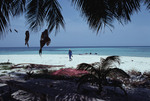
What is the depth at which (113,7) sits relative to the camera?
7.93ft

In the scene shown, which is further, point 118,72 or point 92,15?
point 118,72

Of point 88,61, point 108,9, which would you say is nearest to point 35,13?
point 108,9

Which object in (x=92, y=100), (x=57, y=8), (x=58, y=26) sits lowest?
(x=92, y=100)

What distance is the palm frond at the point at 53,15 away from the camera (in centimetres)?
312

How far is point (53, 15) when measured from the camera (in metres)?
3.21

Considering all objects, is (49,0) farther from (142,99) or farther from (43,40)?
(142,99)

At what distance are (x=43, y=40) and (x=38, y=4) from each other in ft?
6.68

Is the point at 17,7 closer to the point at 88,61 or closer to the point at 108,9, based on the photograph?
the point at 108,9

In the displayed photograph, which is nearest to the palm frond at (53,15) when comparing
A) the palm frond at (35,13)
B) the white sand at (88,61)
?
the palm frond at (35,13)

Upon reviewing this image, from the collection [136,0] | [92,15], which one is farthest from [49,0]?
[136,0]

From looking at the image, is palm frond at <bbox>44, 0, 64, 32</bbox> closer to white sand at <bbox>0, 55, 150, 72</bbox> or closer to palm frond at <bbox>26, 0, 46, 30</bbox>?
palm frond at <bbox>26, 0, 46, 30</bbox>

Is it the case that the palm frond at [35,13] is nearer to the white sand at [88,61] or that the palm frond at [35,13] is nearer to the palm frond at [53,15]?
the palm frond at [53,15]

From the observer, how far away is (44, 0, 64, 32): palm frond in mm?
3121

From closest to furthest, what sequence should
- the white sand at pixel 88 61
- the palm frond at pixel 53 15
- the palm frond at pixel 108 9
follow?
the palm frond at pixel 108 9 < the palm frond at pixel 53 15 < the white sand at pixel 88 61
